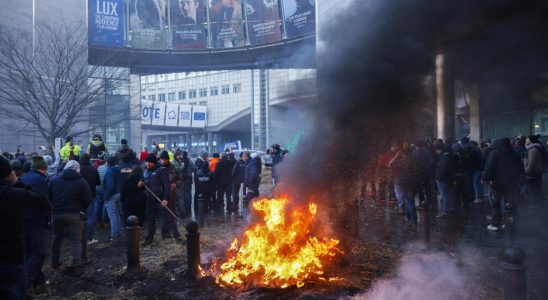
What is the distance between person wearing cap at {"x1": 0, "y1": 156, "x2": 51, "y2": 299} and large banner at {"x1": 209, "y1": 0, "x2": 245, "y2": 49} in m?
28.0

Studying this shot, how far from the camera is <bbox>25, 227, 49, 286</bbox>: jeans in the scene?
15.3ft

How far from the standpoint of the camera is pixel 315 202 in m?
5.86

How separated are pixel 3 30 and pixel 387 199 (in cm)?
1558

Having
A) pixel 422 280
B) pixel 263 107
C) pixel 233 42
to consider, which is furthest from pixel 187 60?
pixel 422 280

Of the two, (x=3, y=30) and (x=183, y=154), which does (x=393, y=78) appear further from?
(x=3, y=30)

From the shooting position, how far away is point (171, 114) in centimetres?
3634

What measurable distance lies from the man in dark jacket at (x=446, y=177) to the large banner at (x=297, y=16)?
17.9 meters

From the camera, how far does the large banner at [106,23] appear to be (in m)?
24.1

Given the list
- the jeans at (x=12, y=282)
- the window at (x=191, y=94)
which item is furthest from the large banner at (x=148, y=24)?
the jeans at (x=12, y=282)

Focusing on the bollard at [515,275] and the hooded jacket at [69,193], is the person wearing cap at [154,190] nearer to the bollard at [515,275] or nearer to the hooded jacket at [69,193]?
the hooded jacket at [69,193]

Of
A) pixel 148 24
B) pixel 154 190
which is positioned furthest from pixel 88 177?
pixel 148 24

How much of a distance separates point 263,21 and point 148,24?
8.74 metres

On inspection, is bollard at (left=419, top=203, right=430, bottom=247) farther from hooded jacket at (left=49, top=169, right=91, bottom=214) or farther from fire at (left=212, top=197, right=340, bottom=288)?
hooded jacket at (left=49, top=169, right=91, bottom=214)

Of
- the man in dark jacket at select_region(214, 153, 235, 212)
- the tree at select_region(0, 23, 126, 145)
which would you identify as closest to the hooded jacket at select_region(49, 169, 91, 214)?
the man in dark jacket at select_region(214, 153, 235, 212)
